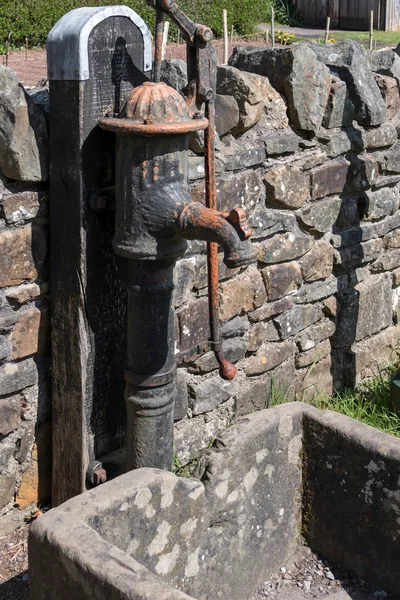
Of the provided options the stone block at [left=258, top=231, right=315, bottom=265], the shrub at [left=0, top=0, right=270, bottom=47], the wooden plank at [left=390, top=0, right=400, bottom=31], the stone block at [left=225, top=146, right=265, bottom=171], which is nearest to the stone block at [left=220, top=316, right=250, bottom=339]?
the stone block at [left=258, top=231, right=315, bottom=265]

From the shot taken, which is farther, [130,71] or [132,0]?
[132,0]

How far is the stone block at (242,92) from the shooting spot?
3.17 meters

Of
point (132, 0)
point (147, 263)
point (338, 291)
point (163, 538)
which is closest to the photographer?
point (163, 538)

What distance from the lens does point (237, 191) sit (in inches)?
127

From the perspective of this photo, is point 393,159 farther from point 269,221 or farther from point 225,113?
point 225,113

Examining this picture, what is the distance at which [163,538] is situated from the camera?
237 cm

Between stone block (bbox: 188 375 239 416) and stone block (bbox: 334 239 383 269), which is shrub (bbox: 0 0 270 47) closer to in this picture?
stone block (bbox: 334 239 383 269)

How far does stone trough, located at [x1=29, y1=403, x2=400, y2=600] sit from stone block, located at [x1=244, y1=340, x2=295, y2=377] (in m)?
0.78

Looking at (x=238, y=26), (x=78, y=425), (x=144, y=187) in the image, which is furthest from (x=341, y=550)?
(x=238, y=26)

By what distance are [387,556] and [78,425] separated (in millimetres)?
958

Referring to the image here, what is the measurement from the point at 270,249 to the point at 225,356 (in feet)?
1.43

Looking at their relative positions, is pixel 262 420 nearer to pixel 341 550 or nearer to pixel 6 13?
pixel 341 550

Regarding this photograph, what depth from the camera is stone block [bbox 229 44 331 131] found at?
133 inches

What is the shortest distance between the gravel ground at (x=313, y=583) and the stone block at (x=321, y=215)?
132cm
